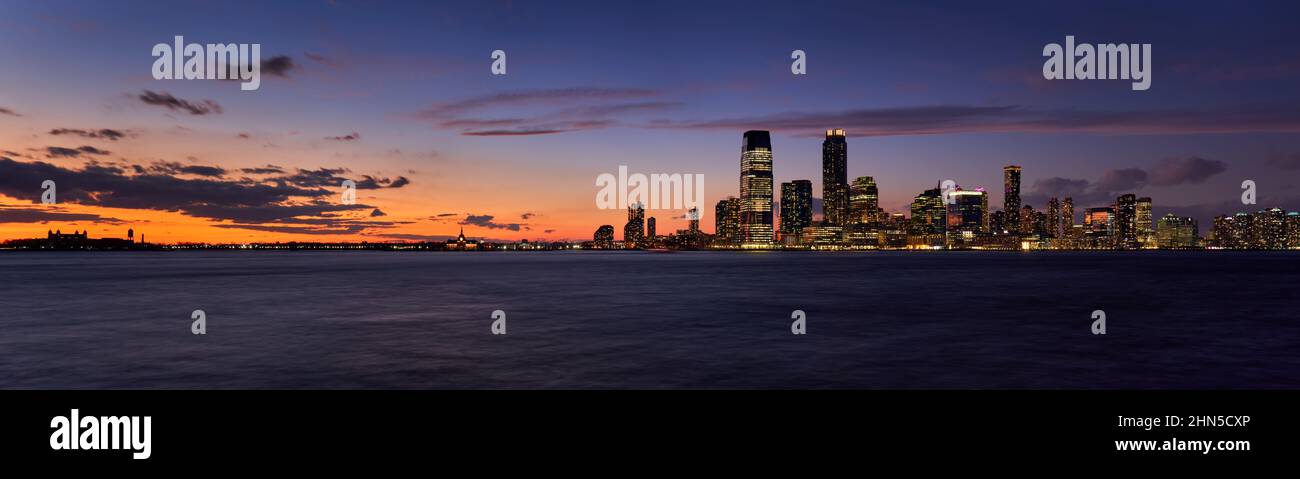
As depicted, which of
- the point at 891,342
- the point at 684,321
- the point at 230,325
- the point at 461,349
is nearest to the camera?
the point at 461,349

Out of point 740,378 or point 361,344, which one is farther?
point 361,344

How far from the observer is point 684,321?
3550 cm

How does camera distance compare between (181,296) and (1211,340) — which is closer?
(1211,340)

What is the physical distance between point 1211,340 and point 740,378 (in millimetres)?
23007
